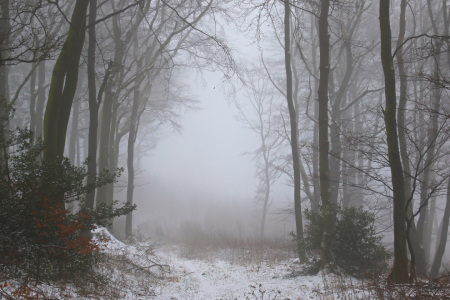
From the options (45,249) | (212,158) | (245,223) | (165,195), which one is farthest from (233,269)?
(212,158)

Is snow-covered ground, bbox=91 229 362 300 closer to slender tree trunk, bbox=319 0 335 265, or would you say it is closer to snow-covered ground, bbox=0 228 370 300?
snow-covered ground, bbox=0 228 370 300

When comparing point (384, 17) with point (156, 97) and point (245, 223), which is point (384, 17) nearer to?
point (156, 97)

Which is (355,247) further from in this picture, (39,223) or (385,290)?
(39,223)

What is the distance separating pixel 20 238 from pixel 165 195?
2904cm

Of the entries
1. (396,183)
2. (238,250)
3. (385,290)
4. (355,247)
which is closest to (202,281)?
(355,247)

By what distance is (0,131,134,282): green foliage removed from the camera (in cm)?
384

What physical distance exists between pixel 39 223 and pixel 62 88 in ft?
10.3

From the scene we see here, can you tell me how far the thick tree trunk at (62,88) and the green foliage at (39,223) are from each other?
3.35 ft

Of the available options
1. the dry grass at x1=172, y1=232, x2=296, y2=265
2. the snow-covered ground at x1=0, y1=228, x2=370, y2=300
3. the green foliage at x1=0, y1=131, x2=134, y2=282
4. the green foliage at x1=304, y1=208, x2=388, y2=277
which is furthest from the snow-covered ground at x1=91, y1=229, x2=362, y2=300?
the green foliage at x1=0, y1=131, x2=134, y2=282

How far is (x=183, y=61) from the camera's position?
1385 cm

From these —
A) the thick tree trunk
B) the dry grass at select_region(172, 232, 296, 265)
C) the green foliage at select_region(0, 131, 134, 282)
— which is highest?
the thick tree trunk

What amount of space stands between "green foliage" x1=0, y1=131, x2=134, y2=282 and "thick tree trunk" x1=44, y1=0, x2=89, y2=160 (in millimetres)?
1020

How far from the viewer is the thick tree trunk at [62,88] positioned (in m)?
5.93

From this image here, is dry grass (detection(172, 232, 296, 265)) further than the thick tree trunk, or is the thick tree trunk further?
dry grass (detection(172, 232, 296, 265))
